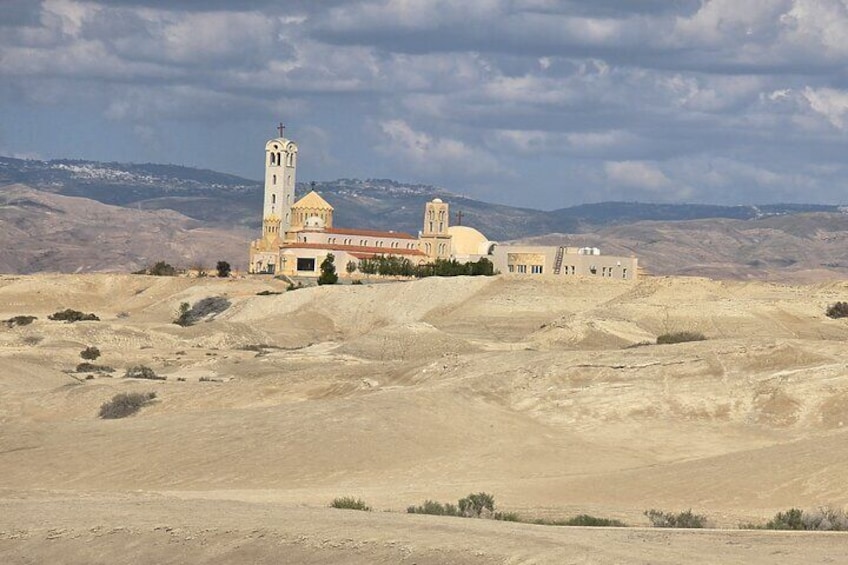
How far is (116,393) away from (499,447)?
12.7 meters

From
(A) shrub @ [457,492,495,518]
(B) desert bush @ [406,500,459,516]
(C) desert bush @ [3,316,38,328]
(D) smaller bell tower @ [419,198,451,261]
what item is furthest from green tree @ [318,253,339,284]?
(B) desert bush @ [406,500,459,516]

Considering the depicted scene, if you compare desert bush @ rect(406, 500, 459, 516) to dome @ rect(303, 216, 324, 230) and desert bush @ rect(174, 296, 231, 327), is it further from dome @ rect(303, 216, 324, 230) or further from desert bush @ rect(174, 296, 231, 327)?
dome @ rect(303, 216, 324, 230)

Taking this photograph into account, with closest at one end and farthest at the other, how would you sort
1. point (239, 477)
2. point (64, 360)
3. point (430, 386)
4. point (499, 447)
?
point (239, 477) < point (499, 447) < point (430, 386) < point (64, 360)

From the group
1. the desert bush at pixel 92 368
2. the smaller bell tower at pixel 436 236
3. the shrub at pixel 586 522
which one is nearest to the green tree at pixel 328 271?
the smaller bell tower at pixel 436 236

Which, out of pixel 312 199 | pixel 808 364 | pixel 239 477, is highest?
pixel 312 199

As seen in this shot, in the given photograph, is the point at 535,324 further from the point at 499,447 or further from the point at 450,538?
the point at 450,538

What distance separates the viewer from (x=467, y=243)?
12575 centimetres

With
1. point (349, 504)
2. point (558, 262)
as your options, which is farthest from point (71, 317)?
point (349, 504)

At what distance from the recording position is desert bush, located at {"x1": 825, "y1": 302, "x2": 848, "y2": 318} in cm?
7512

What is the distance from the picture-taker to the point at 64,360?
192 feet

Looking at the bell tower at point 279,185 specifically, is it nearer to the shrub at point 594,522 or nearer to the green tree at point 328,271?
the green tree at point 328,271

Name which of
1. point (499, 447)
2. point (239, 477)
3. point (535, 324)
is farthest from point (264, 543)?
point (535, 324)

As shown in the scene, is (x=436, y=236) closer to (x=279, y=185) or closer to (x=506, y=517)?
(x=279, y=185)

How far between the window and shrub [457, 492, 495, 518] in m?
89.0
